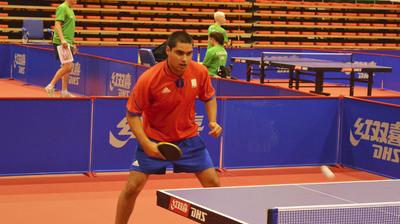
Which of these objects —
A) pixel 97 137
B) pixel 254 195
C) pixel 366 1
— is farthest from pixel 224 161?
pixel 366 1

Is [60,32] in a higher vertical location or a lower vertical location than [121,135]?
higher

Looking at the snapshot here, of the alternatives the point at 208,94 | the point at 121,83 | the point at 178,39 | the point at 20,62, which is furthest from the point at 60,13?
the point at 178,39

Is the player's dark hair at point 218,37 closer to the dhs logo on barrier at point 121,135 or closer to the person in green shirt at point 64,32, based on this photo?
the person in green shirt at point 64,32

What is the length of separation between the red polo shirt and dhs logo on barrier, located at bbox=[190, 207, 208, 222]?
3.58 feet

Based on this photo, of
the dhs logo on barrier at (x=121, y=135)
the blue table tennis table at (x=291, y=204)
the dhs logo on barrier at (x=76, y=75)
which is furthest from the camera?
the dhs logo on barrier at (x=76, y=75)

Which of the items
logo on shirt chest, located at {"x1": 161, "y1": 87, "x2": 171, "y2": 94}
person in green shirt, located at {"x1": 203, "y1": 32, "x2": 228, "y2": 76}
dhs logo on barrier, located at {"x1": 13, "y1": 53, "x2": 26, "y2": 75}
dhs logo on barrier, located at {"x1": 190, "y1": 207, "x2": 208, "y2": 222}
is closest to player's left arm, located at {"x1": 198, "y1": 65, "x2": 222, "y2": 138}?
logo on shirt chest, located at {"x1": 161, "y1": 87, "x2": 171, "y2": 94}

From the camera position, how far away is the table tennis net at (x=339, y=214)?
426 cm

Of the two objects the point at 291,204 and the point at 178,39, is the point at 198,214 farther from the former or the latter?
the point at 178,39

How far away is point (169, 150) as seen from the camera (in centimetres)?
522

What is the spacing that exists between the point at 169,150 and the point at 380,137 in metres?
4.78

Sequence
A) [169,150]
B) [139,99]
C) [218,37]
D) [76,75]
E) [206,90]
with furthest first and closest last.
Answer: [76,75]
[218,37]
[206,90]
[139,99]
[169,150]

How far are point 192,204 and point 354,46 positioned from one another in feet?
81.9

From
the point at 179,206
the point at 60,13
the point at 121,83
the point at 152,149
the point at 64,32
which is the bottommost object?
the point at 121,83

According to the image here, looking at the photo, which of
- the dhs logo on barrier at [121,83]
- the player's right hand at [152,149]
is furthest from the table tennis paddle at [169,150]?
the dhs logo on barrier at [121,83]
